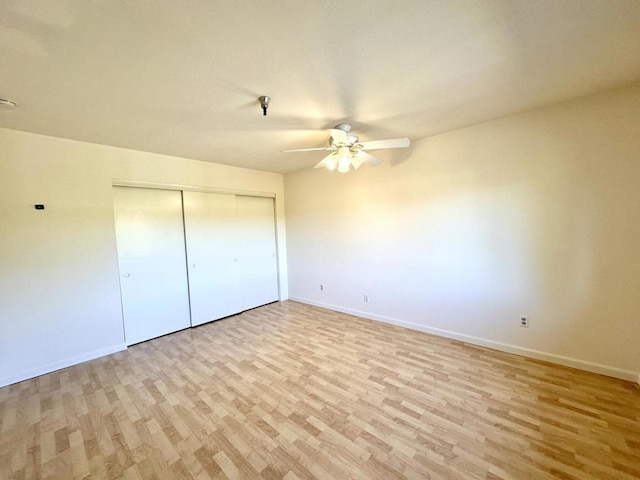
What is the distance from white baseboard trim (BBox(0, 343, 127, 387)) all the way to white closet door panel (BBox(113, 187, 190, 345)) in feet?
0.62

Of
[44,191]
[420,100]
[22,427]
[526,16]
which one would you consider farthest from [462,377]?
[44,191]

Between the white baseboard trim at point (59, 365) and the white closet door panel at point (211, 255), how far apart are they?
0.96m

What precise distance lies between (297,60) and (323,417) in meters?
2.43

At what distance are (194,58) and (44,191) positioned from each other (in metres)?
2.42

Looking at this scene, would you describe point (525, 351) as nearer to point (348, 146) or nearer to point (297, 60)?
point (348, 146)

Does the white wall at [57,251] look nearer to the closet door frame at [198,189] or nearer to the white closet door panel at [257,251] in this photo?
the closet door frame at [198,189]

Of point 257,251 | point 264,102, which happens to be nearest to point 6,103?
point 264,102

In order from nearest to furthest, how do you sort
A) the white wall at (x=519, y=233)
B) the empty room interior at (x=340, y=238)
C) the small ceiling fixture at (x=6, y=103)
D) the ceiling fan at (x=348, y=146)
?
the empty room interior at (x=340, y=238) → the small ceiling fixture at (x=6, y=103) → the white wall at (x=519, y=233) → the ceiling fan at (x=348, y=146)

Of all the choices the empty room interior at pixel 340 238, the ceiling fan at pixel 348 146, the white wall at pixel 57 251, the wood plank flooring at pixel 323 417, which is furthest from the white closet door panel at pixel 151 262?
the ceiling fan at pixel 348 146

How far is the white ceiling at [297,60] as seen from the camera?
3.97 feet

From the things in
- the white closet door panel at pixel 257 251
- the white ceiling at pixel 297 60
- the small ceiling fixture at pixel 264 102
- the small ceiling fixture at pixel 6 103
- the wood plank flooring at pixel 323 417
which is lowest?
the wood plank flooring at pixel 323 417

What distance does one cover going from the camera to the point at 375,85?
6.06 ft

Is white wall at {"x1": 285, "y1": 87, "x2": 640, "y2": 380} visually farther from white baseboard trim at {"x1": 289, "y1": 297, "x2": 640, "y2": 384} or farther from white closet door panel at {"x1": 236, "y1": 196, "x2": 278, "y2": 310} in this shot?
white closet door panel at {"x1": 236, "y1": 196, "x2": 278, "y2": 310}

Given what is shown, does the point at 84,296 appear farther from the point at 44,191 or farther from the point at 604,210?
the point at 604,210
